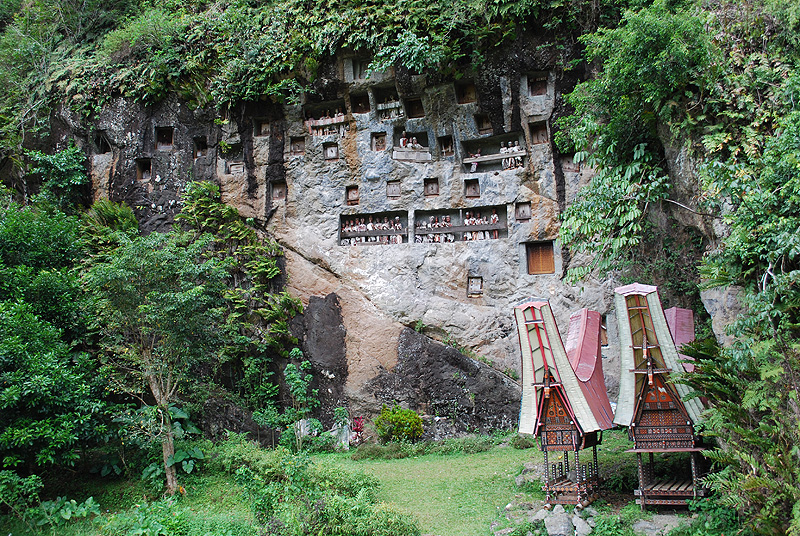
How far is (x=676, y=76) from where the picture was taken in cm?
1016

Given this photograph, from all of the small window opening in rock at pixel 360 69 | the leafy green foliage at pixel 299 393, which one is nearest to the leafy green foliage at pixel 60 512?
the leafy green foliage at pixel 299 393

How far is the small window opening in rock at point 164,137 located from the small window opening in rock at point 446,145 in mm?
9916

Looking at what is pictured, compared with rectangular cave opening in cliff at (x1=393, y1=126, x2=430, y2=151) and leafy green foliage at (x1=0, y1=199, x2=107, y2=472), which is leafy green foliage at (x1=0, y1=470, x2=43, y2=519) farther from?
rectangular cave opening in cliff at (x1=393, y1=126, x2=430, y2=151)

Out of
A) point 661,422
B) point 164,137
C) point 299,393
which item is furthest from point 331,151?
point 661,422

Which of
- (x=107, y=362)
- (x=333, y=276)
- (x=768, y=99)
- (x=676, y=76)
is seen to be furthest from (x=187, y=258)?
(x=768, y=99)

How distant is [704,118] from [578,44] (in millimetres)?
8158

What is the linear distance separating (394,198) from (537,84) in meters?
6.00

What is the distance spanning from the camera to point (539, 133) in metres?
17.9

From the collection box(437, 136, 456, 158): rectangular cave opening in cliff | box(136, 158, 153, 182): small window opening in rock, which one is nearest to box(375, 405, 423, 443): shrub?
box(437, 136, 456, 158): rectangular cave opening in cliff

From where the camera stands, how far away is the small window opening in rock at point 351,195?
1908 cm

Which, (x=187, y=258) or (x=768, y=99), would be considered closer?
(x=768, y=99)

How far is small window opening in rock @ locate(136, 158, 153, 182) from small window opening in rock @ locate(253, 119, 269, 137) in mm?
4063

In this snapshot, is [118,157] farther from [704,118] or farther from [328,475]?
[704,118]

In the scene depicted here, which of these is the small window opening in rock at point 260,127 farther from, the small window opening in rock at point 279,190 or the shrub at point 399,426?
the shrub at point 399,426
